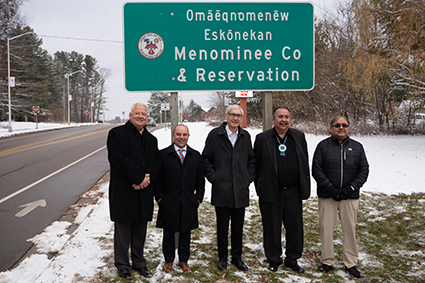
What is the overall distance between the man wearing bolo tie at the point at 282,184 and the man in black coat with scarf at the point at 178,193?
0.78m

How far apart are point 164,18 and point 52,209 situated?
4.53 metres

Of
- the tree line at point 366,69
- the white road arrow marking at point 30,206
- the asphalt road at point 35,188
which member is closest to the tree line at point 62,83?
the tree line at point 366,69

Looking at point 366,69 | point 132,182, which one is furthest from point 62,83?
point 132,182

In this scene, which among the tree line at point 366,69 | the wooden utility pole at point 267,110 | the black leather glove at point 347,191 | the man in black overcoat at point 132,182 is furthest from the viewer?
the tree line at point 366,69

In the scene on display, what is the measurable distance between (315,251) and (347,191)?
1.21 m

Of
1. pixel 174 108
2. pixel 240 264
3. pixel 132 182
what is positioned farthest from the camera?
pixel 174 108

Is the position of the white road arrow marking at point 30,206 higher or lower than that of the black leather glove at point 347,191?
lower

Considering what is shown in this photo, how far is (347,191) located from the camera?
371cm

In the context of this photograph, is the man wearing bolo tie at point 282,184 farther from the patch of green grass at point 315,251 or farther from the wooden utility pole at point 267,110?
the wooden utility pole at point 267,110

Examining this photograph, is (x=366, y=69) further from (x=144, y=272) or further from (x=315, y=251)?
(x=144, y=272)

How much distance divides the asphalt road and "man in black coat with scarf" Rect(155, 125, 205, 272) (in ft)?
6.91

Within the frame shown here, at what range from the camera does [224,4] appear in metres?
4.33

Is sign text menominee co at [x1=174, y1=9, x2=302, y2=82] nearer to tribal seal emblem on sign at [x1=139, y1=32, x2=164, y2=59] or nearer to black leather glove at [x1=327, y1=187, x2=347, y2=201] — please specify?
tribal seal emblem on sign at [x1=139, y1=32, x2=164, y2=59]

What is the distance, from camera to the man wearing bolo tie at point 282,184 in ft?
12.6
